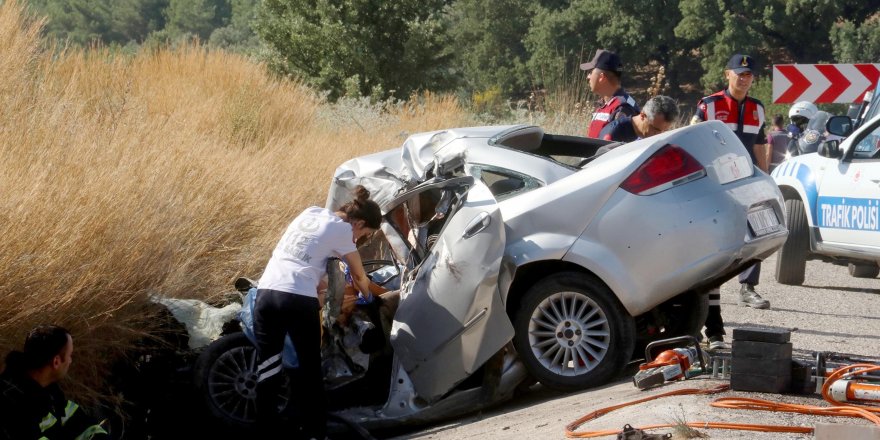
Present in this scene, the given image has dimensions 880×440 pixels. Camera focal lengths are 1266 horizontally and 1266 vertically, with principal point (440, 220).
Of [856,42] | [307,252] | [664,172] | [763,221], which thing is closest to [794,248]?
[763,221]

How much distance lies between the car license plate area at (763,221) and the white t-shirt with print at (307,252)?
239 centimetres

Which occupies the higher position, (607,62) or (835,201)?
(607,62)

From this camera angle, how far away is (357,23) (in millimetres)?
25438

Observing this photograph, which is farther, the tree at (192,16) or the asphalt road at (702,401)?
the tree at (192,16)

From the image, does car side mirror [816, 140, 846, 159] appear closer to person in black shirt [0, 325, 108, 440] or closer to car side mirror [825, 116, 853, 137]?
car side mirror [825, 116, 853, 137]

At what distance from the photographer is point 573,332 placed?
285 inches

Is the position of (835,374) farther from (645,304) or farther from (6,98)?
(6,98)

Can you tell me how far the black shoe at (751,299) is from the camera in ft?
35.3

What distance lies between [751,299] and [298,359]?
5.26 meters

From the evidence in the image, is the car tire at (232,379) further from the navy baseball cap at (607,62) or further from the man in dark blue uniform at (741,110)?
the man in dark blue uniform at (741,110)

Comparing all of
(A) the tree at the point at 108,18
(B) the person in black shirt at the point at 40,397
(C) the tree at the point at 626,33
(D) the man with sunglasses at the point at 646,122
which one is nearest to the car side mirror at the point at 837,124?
(D) the man with sunglasses at the point at 646,122

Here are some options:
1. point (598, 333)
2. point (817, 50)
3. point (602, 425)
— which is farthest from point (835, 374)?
point (817, 50)

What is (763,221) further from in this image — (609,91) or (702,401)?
(609,91)

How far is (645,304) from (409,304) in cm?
134
